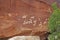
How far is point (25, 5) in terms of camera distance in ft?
13.0

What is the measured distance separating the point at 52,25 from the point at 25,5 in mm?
1001

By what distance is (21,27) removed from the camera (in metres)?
3.91

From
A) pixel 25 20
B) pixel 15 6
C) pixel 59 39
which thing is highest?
pixel 15 6

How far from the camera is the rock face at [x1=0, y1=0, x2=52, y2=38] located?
3916 millimetres

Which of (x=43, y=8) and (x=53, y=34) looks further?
(x=43, y=8)

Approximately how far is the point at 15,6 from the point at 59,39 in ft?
4.20

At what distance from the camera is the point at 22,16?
394 cm

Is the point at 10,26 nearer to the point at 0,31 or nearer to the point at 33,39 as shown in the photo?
the point at 0,31

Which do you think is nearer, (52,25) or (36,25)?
(52,25)

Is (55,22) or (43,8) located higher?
(43,8)

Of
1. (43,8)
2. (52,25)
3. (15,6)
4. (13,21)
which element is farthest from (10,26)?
(52,25)

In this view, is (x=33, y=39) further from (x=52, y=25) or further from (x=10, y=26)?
(x=52, y=25)

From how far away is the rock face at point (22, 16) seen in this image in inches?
154

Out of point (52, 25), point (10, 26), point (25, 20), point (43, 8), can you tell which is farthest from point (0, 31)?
point (52, 25)
